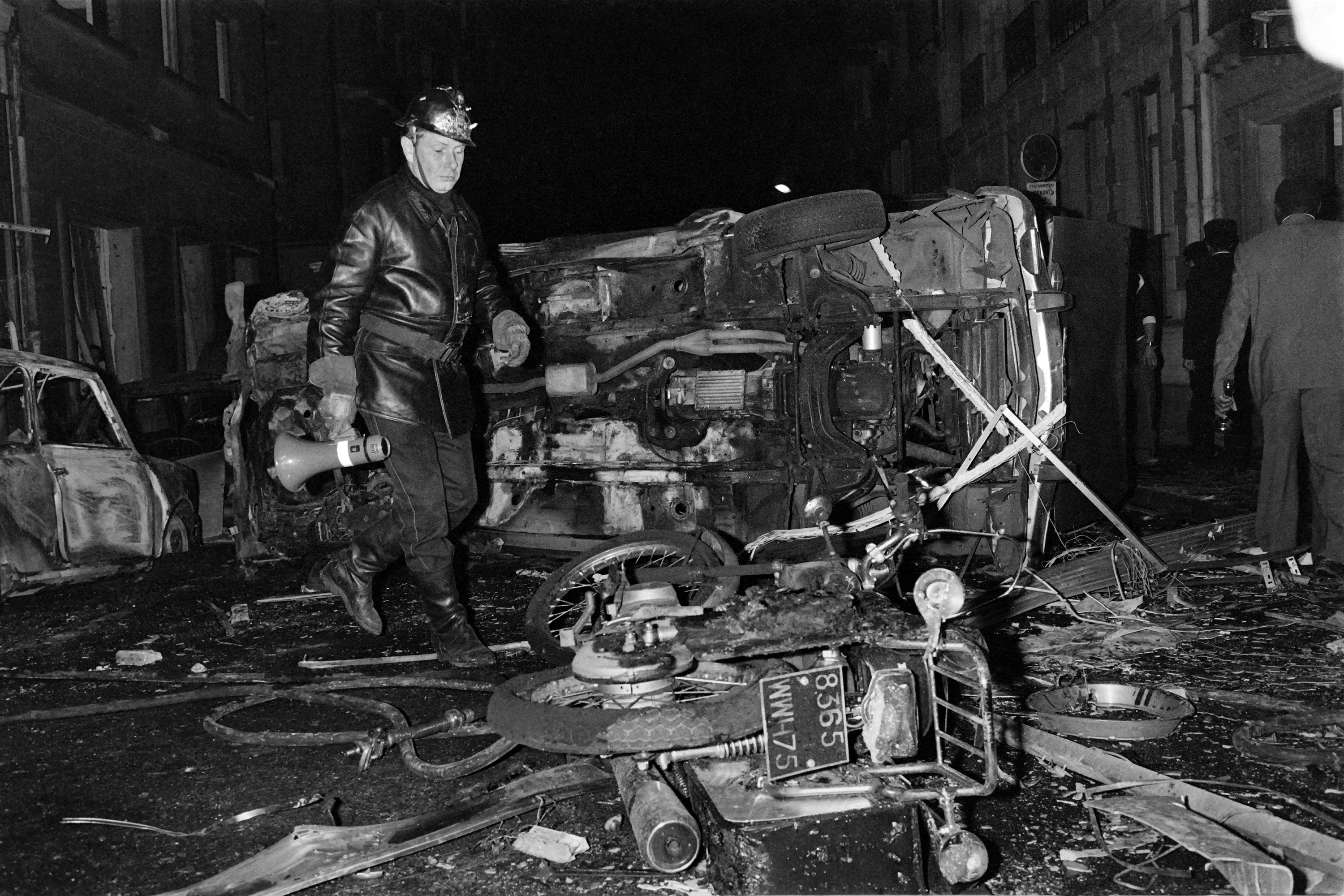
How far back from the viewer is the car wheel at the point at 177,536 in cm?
749

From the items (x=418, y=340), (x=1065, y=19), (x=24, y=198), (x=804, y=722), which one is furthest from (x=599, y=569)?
(x=1065, y=19)

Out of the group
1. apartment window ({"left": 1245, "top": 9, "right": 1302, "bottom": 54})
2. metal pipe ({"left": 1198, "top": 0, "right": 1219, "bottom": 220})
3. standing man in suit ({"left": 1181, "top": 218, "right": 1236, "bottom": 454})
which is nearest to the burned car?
standing man in suit ({"left": 1181, "top": 218, "right": 1236, "bottom": 454})

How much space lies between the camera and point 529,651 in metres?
4.77

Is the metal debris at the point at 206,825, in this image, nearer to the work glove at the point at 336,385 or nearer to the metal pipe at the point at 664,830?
the metal pipe at the point at 664,830

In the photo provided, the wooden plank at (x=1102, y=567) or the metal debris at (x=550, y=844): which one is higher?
the wooden plank at (x=1102, y=567)

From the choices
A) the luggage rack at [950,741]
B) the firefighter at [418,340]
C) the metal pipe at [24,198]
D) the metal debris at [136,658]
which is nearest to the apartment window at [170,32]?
the metal pipe at [24,198]

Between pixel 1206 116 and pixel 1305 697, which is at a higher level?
pixel 1206 116

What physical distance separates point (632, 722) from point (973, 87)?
2209 cm

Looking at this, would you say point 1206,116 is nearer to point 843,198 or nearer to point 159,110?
point 843,198

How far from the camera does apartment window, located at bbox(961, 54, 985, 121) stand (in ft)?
70.5

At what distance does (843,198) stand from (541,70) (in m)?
25.0

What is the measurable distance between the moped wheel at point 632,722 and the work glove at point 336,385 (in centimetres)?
178

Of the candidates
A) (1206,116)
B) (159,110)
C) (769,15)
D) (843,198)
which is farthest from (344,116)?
(843,198)

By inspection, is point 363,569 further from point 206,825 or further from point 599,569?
point 206,825
